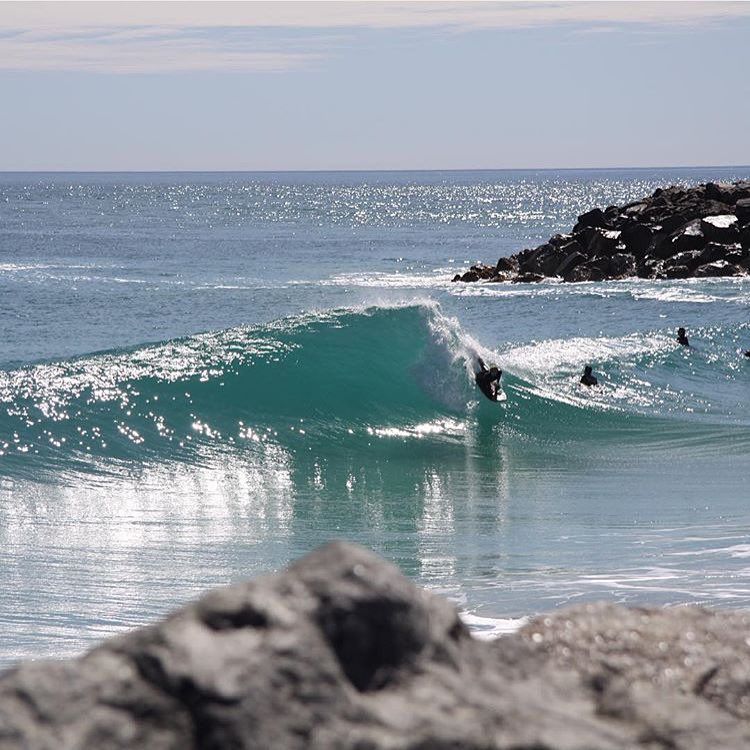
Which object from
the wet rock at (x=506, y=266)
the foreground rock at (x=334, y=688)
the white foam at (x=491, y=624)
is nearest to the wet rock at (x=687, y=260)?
the wet rock at (x=506, y=266)

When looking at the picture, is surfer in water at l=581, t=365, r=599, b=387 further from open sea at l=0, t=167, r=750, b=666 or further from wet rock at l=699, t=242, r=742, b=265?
wet rock at l=699, t=242, r=742, b=265

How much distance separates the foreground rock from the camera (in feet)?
6.97

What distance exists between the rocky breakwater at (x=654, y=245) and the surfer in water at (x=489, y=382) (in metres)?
22.7

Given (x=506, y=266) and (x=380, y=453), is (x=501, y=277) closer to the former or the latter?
(x=506, y=266)

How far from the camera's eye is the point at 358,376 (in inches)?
834

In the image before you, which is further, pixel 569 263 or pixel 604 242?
pixel 604 242

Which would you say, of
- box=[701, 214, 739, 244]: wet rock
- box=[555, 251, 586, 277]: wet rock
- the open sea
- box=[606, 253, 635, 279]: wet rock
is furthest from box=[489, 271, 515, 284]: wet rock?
box=[701, 214, 739, 244]: wet rock

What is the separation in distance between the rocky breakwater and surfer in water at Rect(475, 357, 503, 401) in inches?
892

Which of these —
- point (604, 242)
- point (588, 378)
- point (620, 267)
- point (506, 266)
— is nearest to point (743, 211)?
point (620, 267)

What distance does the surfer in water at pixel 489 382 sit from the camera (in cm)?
2100

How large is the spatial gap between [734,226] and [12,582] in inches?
1472

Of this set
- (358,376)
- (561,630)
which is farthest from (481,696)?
(358,376)

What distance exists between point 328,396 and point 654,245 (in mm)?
27564

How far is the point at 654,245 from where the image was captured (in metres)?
45.3
